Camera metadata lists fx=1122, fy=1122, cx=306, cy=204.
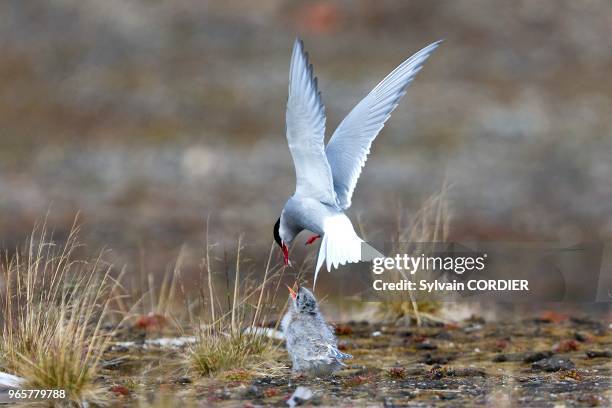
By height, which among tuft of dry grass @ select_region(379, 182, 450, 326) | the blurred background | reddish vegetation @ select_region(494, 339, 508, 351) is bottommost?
reddish vegetation @ select_region(494, 339, 508, 351)

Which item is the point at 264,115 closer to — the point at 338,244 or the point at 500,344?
the point at 500,344

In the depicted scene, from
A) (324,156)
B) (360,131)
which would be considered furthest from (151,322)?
(324,156)

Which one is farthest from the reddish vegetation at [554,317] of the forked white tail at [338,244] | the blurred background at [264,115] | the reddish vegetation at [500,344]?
the blurred background at [264,115]

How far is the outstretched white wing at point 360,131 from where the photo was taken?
8.59 m

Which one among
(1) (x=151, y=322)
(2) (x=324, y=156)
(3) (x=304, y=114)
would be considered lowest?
(1) (x=151, y=322)

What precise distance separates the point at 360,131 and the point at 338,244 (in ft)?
5.61

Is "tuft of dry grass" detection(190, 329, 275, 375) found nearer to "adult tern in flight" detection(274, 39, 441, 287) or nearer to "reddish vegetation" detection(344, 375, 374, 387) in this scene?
"reddish vegetation" detection(344, 375, 374, 387)

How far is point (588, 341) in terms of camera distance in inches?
342

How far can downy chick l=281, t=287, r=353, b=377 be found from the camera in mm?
6879

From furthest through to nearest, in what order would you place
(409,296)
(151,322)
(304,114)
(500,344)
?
(409,296)
(151,322)
(500,344)
(304,114)

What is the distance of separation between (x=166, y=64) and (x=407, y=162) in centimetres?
845

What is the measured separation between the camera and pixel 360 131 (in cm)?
885

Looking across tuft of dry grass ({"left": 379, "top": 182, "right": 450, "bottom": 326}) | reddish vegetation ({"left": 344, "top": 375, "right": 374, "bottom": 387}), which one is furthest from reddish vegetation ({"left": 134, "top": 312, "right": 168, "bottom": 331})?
reddish vegetation ({"left": 344, "top": 375, "right": 374, "bottom": 387})

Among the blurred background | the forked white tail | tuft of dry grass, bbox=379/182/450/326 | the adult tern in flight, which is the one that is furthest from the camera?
the blurred background
